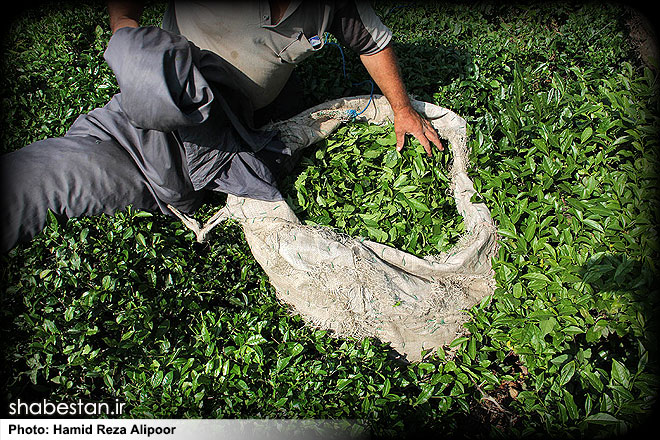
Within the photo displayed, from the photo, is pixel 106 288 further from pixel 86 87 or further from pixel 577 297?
pixel 577 297

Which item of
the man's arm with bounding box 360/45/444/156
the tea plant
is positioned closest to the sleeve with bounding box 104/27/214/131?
the tea plant

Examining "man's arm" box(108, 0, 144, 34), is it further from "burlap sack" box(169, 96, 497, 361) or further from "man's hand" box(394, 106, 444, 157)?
"man's hand" box(394, 106, 444, 157)

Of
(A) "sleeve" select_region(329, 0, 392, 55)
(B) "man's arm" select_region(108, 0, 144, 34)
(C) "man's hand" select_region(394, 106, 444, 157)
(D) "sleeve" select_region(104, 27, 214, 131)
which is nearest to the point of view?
(D) "sleeve" select_region(104, 27, 214, 131)

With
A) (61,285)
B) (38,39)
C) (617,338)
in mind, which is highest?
(38,39)

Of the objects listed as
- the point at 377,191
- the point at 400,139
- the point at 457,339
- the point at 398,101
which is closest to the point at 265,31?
the point at 398,101

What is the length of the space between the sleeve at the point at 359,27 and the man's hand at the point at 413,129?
0.38m

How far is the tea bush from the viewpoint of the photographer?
1844mm

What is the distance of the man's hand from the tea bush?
105 mm

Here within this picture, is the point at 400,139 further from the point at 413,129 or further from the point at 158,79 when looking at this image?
the point at 158,79

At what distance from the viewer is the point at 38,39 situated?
3611 millimetres

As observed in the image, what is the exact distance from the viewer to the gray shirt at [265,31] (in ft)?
7.30

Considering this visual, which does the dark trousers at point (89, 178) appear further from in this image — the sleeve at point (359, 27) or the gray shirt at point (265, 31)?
the sleeve at point (359, 27)

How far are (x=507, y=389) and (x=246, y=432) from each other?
1.20 m

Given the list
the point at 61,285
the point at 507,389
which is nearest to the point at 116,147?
the point at 61,285
